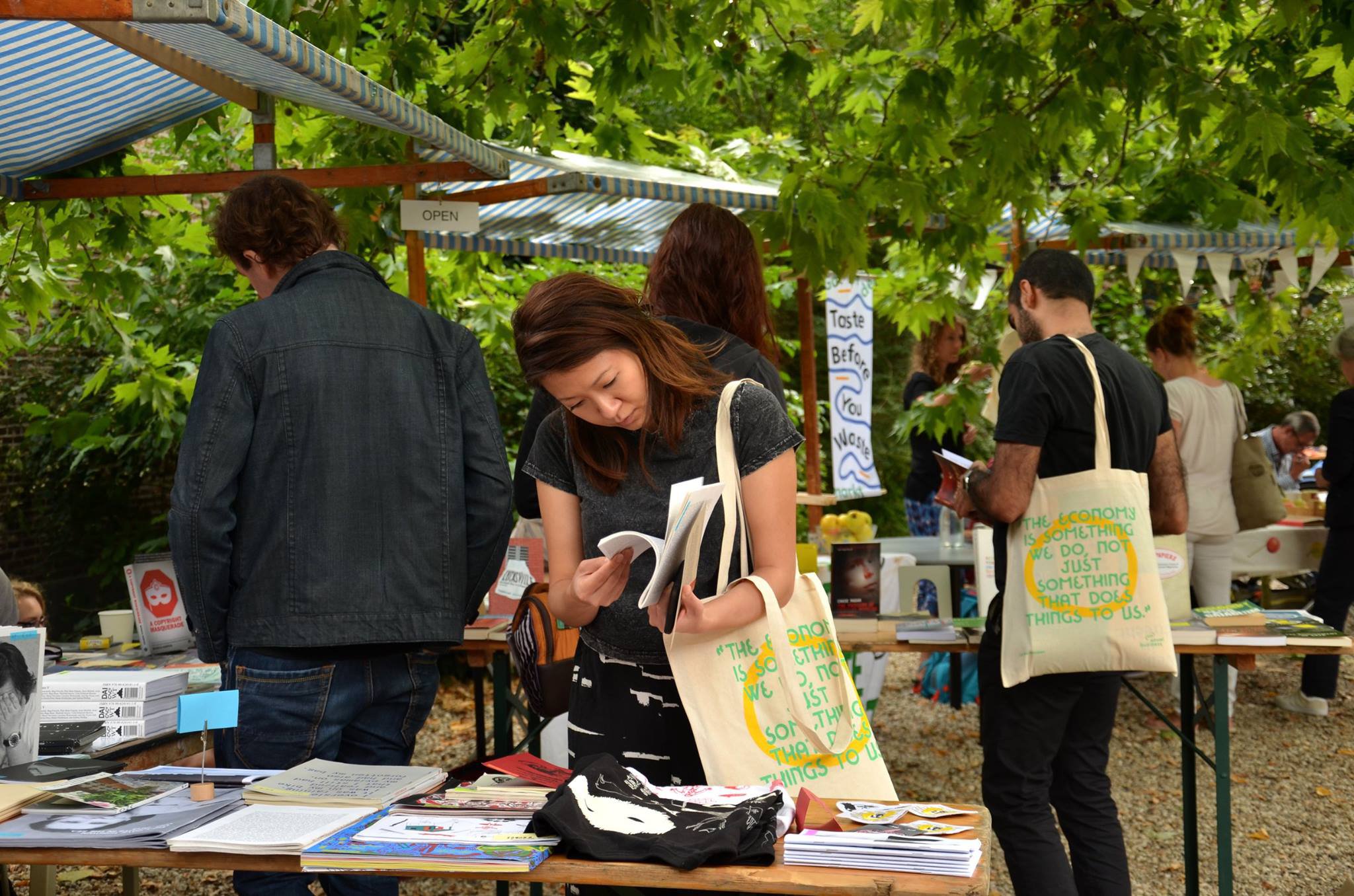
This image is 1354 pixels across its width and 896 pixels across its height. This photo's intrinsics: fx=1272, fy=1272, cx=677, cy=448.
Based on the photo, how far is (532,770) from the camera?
216cm

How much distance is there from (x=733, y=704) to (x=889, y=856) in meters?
0.36

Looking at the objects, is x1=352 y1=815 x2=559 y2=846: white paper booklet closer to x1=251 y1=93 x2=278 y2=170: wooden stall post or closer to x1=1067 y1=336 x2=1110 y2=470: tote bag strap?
x1=1067 y1=336 x2=1110 y2=470: tote bag strap

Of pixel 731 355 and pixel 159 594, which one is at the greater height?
pixel 731 355

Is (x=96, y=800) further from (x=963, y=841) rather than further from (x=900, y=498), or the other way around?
(x=900, y=498)

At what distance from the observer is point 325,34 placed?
13.4ft

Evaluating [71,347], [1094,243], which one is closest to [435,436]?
[1094,243]

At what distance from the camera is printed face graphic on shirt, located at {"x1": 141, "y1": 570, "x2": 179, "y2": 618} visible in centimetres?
343

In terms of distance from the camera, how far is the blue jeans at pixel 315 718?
2.44 m

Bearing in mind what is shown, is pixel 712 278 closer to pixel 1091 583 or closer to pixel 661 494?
pixel 661 494

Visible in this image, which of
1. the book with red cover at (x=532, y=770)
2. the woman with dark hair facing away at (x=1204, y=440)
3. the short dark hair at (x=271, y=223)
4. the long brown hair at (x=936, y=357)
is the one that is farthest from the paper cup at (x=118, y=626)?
the woman with dark hair facing away at (x=1204, y=440)

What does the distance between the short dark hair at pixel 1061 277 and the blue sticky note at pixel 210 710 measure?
2099 mm

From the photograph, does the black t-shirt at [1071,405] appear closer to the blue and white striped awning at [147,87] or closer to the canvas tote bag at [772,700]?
the canvas tote bag at [772,700]

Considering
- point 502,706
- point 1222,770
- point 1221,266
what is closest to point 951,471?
point 1222,770

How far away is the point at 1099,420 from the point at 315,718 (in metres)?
1.85
